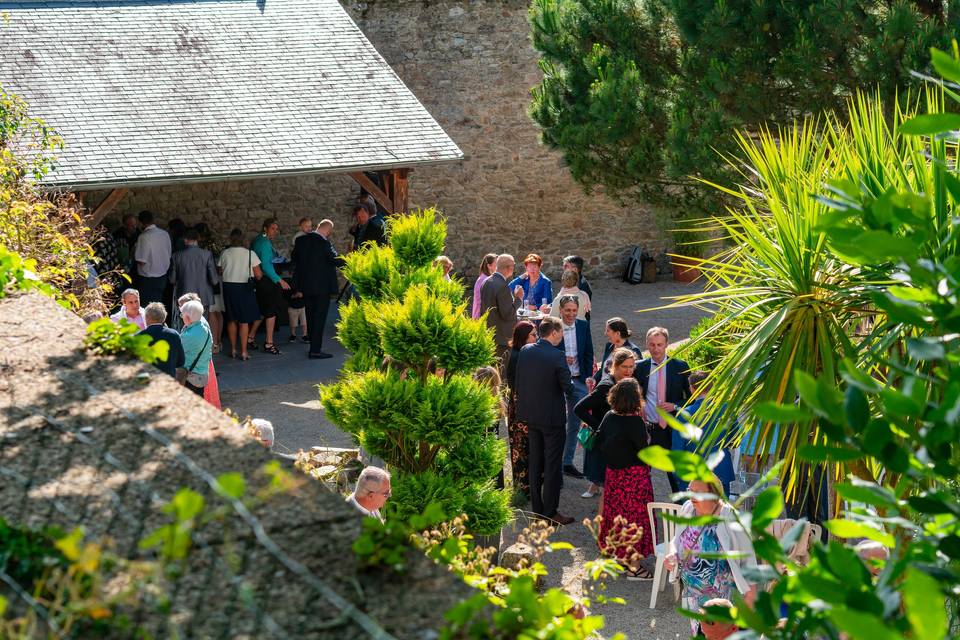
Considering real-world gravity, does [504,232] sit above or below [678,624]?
above

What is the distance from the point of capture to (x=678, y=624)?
22.2 ft

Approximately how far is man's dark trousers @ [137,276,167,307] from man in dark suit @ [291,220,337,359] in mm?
1419

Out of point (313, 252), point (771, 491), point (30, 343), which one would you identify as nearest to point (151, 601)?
point (771, 491)

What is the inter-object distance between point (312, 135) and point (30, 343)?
30.8 feet

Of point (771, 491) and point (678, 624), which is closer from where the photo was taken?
point (771, 491)

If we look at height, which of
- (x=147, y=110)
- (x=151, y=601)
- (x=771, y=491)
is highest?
(x=147, y=110)

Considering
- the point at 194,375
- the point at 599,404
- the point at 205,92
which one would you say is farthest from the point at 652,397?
the point at 205,92

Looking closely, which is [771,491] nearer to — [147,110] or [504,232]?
[147,110]

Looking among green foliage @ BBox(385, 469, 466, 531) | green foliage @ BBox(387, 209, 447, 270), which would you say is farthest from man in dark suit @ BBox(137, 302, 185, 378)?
green foliage @ BBox(385, 469, 466, 531)

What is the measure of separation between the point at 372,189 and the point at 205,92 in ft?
7.10

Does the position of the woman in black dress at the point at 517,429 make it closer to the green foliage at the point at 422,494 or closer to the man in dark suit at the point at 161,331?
the green foliage at the point at 422,494

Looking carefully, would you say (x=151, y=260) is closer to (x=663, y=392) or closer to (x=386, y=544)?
(x=663, y=392)

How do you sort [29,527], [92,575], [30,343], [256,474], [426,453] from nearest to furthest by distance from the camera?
[92,575] → [29,527] → [256,474] → [30,343] → [426,453]

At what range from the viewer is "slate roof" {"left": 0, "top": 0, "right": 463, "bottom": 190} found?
1252 centimetres
